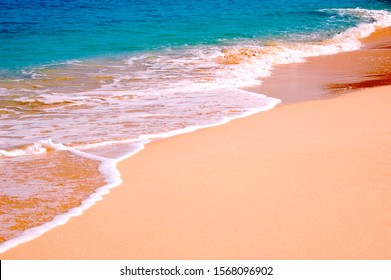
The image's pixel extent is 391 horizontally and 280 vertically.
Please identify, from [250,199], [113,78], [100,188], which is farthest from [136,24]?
[250,199]

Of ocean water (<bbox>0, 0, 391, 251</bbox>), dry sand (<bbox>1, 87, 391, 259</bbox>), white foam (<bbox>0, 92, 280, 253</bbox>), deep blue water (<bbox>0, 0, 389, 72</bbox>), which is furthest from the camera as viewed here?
deep blue water (<bbox>0, 0, 389, 72</bbox>)

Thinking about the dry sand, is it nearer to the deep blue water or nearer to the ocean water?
the ocean water

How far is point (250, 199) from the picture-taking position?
16.3ft

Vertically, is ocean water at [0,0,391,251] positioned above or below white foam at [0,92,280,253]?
above

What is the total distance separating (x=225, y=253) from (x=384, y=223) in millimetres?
1292

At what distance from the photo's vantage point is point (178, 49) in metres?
17.6

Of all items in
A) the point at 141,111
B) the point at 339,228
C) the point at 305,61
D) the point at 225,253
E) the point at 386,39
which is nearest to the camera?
the point at 225,253

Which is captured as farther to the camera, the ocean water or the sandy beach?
the ocean water

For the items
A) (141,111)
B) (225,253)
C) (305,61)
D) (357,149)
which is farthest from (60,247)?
(305,61)

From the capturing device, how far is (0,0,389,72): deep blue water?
1816 cm

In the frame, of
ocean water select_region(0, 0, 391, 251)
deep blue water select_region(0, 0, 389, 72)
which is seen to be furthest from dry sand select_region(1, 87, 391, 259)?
deep blue water select_region(0, 0, 389, 72)

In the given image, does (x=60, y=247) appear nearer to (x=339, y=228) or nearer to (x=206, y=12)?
(x=339, y=228)

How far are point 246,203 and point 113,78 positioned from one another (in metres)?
8.39

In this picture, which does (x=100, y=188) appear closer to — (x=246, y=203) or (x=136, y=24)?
(x=246, y=203)
